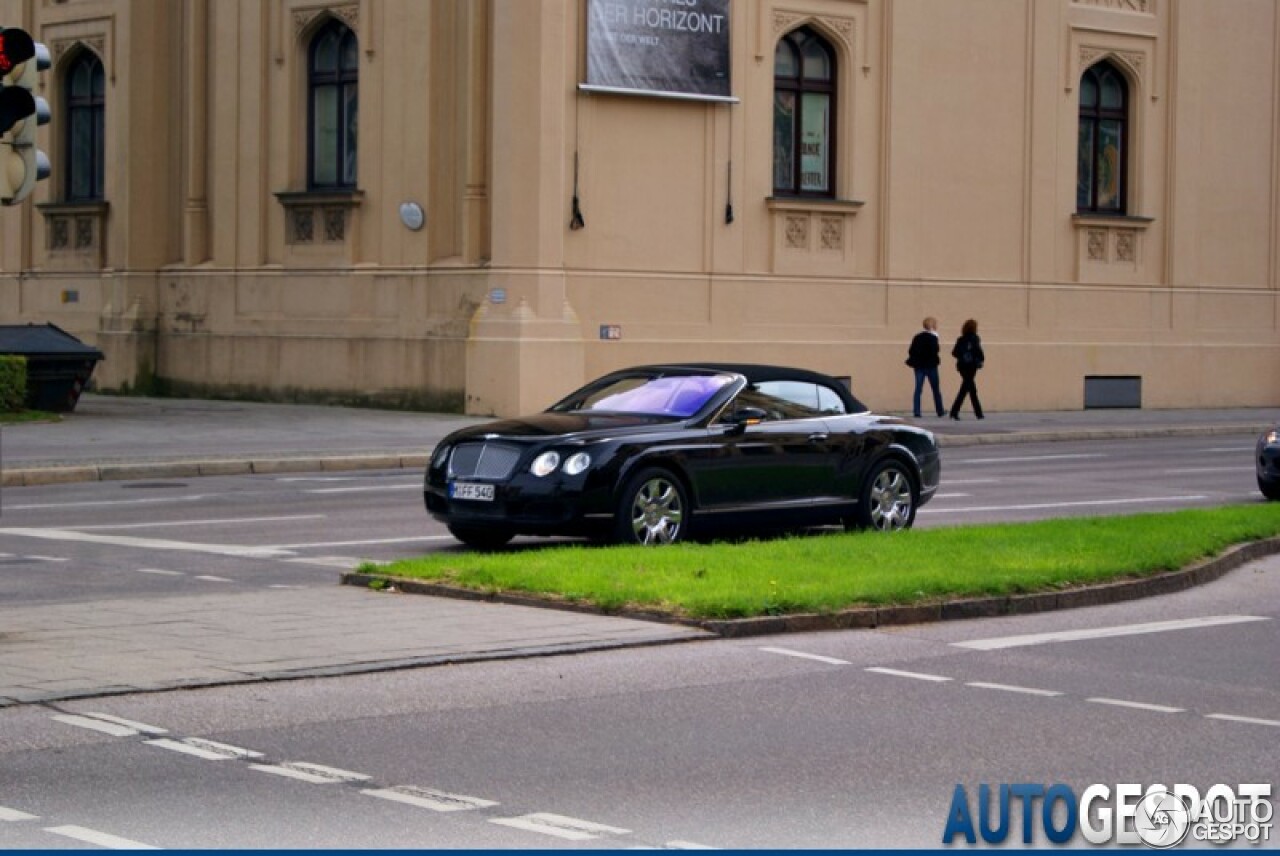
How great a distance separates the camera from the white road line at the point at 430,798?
7805 mm

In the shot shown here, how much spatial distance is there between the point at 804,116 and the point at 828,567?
23.5 meters

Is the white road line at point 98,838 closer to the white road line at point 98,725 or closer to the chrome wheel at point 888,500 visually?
the white road line at point 98,725

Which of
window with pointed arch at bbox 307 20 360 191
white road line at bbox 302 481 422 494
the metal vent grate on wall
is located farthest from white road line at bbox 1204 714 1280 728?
the metal vent grate on wall

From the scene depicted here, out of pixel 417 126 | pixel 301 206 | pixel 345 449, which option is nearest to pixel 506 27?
pixel 417 126

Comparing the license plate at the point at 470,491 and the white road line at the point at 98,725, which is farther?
the license plate at the point at 470,491

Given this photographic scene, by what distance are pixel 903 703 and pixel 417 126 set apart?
25.5 metres

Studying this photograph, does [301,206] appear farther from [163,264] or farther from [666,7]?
[666,7]

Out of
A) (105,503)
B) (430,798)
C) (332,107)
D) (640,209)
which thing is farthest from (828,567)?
(332,107)

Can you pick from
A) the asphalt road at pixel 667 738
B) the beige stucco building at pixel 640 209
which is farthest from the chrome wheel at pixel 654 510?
the beige stucco building at pixel 640 209

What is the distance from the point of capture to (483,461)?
1580 centimetres

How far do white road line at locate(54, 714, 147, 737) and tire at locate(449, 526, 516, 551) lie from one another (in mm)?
6459

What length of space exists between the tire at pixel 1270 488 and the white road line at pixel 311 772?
14.8 metres

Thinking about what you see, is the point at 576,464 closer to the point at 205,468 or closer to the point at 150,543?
the point at 150,543

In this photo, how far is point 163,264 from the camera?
129ft
